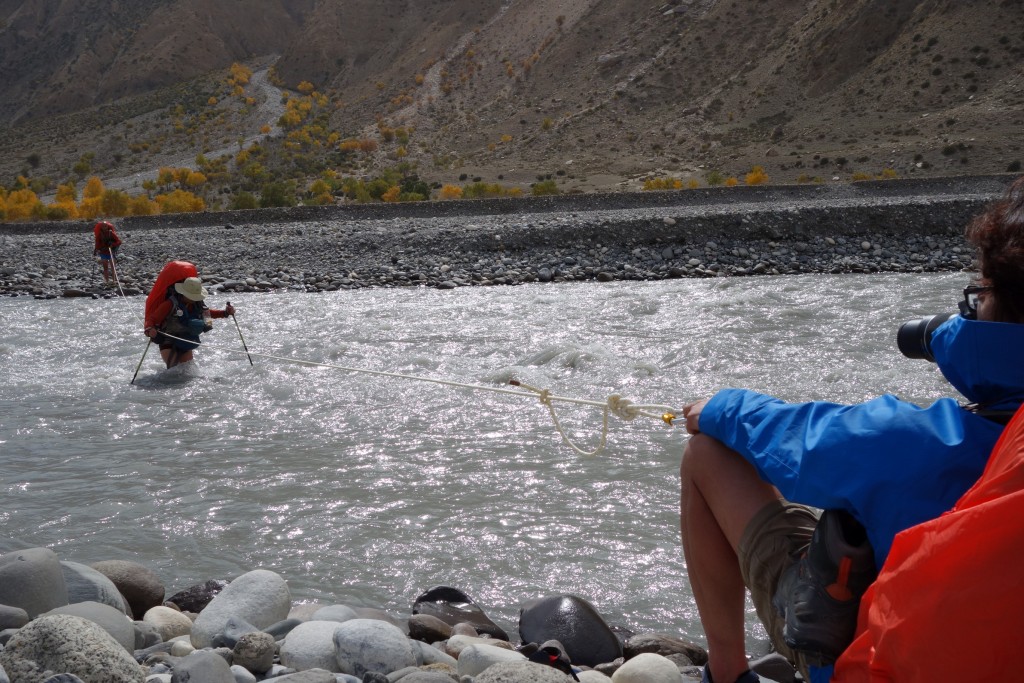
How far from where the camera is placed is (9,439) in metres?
7.07

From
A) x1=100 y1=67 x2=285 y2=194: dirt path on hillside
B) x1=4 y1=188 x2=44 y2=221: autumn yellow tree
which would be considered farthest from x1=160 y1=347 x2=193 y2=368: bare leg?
x1=100 y1=67 x2=285 y2=194: dirt path on hillside

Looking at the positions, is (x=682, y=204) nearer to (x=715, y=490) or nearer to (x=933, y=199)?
(x=933, y=199)

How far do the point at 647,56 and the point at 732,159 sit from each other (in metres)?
13.2

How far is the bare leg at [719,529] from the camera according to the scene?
2.18 meters

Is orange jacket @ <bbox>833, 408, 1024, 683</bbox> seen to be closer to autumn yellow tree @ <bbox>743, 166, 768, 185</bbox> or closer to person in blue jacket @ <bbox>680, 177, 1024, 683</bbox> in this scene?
person in blue jacket @ <bbox>680, 177, 1024, 683</bbox>

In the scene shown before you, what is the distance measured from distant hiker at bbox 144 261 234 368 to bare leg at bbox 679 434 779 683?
21.5ft

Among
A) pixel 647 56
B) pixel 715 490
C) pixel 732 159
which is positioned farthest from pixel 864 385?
pixel 647 56

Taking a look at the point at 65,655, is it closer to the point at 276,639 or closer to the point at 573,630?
the point at 276,639

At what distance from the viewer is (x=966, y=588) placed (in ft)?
4.47

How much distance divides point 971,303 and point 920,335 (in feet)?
0.60

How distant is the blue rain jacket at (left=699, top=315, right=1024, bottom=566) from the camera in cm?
164

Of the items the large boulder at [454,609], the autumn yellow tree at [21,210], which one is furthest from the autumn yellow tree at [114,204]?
the large boulder at [454,609]

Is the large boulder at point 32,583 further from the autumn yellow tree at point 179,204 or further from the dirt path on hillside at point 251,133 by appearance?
the dirt path on hillside at point 251,133

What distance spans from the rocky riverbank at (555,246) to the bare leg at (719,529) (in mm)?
13463
